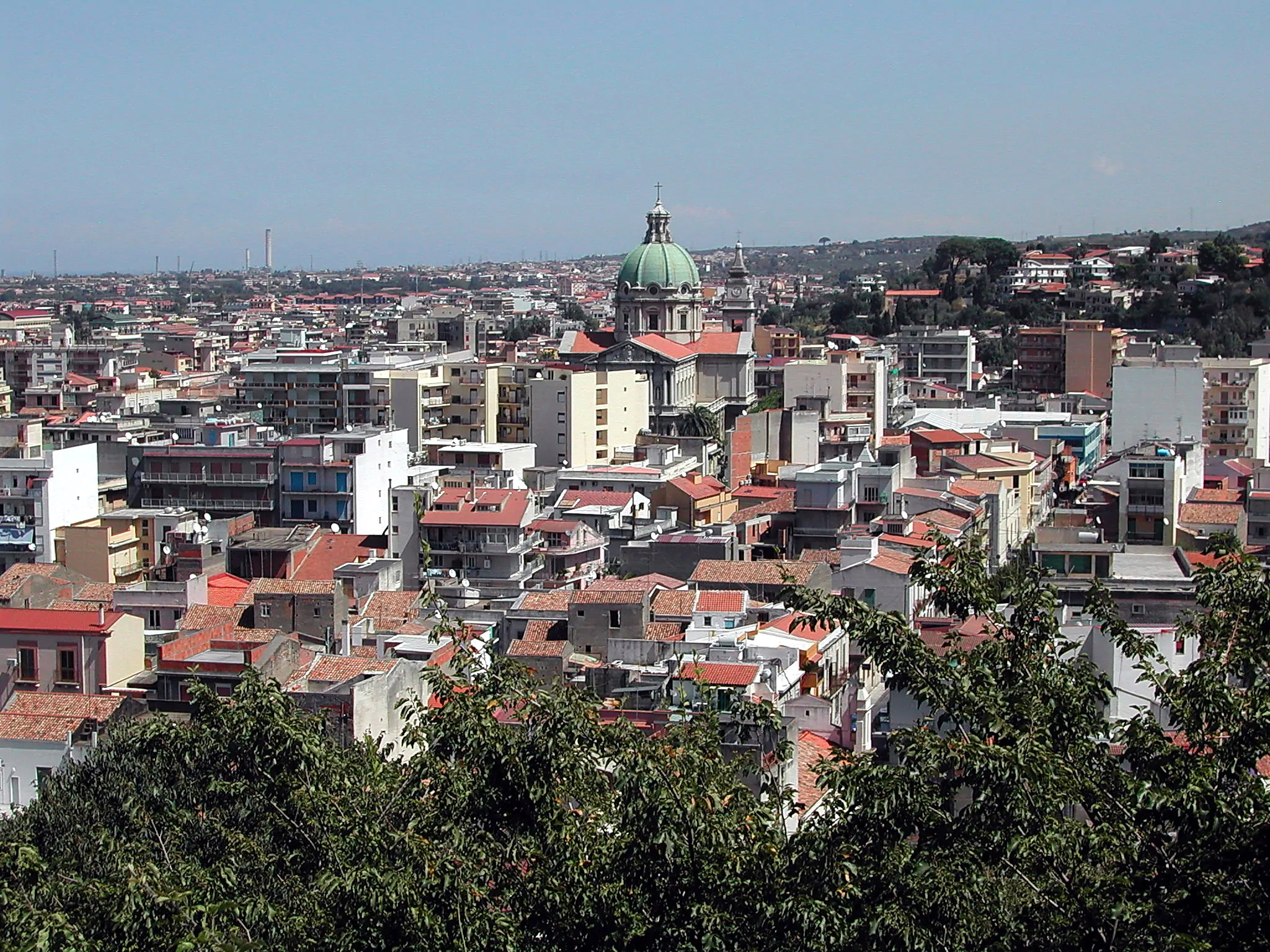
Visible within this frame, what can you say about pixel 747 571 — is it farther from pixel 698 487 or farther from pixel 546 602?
pixel 698 487

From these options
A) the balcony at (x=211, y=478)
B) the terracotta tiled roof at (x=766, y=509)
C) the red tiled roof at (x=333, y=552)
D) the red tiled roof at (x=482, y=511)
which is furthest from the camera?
the balcony at (x=211, y=478)

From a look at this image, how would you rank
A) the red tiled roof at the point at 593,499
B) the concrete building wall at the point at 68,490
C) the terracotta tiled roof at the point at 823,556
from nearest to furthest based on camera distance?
the terracotta tiled roof at the point at 823,556
the concrete building wall at the point at 68,490
the red tiled roof at the point at 593,499

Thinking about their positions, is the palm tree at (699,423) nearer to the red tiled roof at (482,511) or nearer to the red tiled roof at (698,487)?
the red tiled roof at (698,487)

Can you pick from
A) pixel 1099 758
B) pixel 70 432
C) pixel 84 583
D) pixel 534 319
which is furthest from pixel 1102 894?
pixel 534 319

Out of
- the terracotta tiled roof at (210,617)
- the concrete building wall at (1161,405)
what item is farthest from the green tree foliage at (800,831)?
the concrete building wall at (1161,405)

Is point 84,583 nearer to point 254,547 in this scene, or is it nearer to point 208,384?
point 254,547

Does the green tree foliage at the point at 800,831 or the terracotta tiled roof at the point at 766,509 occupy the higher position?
the green tree foliage at the point at 800,831
